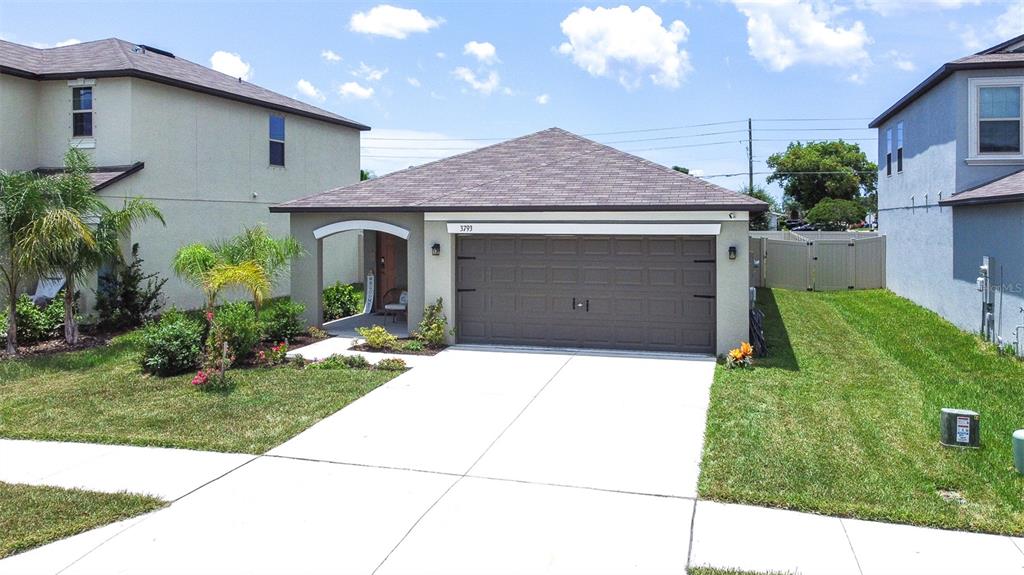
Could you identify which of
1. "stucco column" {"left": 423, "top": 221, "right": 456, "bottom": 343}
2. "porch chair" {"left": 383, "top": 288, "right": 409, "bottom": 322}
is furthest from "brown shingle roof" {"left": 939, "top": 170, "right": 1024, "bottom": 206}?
"porch chair" {"left": 383, "top": 288, "right": 409, "bottom": 322}

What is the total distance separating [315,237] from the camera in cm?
1399

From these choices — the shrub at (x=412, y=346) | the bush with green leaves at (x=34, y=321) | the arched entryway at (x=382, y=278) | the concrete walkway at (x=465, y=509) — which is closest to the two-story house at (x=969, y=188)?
the concrete walkway at (x=465, y=509)

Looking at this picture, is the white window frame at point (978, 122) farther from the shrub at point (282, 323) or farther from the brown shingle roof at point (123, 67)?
the brown shingle roof at point (123, 67)

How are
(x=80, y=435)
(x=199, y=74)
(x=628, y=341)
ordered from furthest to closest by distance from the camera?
1. (x=199, y=74)
2. (x=628, y=341)
3. (x=80, y=435)

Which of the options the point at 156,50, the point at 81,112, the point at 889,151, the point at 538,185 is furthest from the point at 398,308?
the point at 889,151

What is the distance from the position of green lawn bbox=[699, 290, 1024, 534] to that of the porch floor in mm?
6940

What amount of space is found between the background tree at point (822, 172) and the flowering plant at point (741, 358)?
40.1m

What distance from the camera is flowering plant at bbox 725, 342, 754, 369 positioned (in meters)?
11.0

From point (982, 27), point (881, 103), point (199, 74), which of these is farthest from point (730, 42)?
point (199, 74)

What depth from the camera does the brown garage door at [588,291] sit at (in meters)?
Answer: 12.1

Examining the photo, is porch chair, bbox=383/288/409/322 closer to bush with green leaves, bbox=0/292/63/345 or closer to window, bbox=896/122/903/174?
bush with green leaves, bbox=0/292/63/345

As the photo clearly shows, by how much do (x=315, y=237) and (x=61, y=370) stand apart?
4917 mm

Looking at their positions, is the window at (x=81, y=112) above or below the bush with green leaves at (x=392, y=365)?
above

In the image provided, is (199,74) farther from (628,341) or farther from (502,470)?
(502,470)
